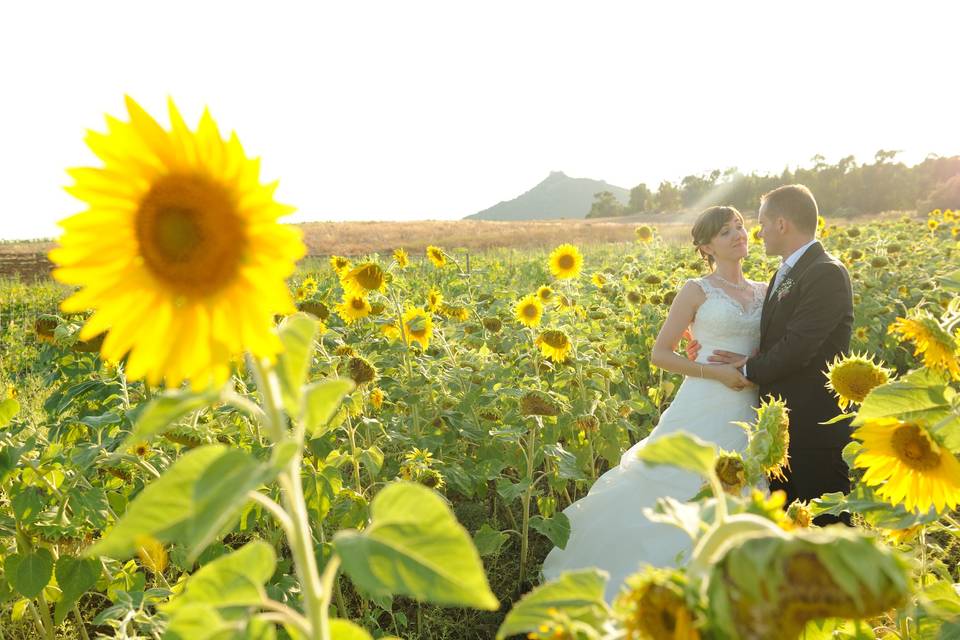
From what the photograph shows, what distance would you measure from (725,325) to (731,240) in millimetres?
513

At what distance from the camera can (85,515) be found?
1.80 m

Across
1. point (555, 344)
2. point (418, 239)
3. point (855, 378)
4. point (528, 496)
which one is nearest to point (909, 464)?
point (855, 378)

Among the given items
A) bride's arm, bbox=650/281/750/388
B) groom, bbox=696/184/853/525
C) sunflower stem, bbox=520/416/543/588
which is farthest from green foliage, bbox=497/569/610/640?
bride's arm, bbox=650/281/750/388

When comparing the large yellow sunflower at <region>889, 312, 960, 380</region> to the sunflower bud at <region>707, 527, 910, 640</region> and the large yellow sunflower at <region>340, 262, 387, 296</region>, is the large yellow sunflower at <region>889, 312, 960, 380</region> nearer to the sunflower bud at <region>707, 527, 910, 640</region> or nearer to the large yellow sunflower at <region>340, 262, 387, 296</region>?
the sunflower bud at <region>707, 527, 910, 640</region>

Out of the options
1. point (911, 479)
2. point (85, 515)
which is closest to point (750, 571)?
point (911, 479)

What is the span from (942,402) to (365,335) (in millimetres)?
3960

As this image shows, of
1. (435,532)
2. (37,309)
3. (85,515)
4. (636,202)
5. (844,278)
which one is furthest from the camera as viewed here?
(636,202)

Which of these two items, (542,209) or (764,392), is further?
(542,209)

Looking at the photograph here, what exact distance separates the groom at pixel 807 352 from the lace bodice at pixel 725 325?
0.15 meters

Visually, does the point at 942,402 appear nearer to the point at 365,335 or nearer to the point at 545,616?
the point at 545,616

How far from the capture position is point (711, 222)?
12.0ft

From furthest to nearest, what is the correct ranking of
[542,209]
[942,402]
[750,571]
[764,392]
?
1. [542,209]
2. [764,392]
3. [942,402]
4. [750,571]

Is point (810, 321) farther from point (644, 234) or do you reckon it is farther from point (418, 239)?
point (418, 239)

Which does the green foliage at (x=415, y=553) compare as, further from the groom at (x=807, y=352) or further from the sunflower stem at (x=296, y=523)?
the groom at (x=807, y=352)
